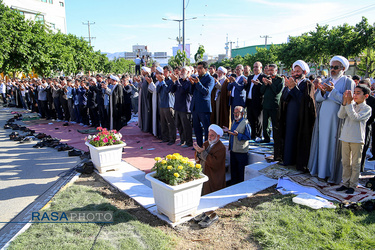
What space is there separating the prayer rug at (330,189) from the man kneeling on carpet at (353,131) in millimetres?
110

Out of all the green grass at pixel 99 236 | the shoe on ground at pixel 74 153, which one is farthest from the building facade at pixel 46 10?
the green grass at pixel 99 236

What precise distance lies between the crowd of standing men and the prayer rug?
Answer: 16 centimetres

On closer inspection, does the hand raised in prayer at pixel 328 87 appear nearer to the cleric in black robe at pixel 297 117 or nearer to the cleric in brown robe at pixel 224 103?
the cleric in black robe at pixel 297 117

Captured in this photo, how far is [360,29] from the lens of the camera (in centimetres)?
2122

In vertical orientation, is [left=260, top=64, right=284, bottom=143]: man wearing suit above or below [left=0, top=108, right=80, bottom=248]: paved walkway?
above

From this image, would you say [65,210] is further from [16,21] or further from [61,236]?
[16,21]

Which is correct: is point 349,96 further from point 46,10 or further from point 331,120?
point 46,10

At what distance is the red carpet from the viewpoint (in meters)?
6.77

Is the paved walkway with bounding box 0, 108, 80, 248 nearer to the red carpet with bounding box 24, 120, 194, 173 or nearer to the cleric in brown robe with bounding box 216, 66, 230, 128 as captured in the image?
the red carpet with bounding box 24, 120, 194, 173

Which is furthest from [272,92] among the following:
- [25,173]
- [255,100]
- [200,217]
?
[25,173]

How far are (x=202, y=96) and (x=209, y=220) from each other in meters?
3.94

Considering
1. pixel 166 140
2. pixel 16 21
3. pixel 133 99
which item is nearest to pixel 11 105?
pixel 16 21

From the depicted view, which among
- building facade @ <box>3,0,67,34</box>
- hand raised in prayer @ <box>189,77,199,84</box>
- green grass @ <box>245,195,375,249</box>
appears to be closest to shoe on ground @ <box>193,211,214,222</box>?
green grass @ <box>245,195,375,249</box>

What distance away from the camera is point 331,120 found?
4609mm
